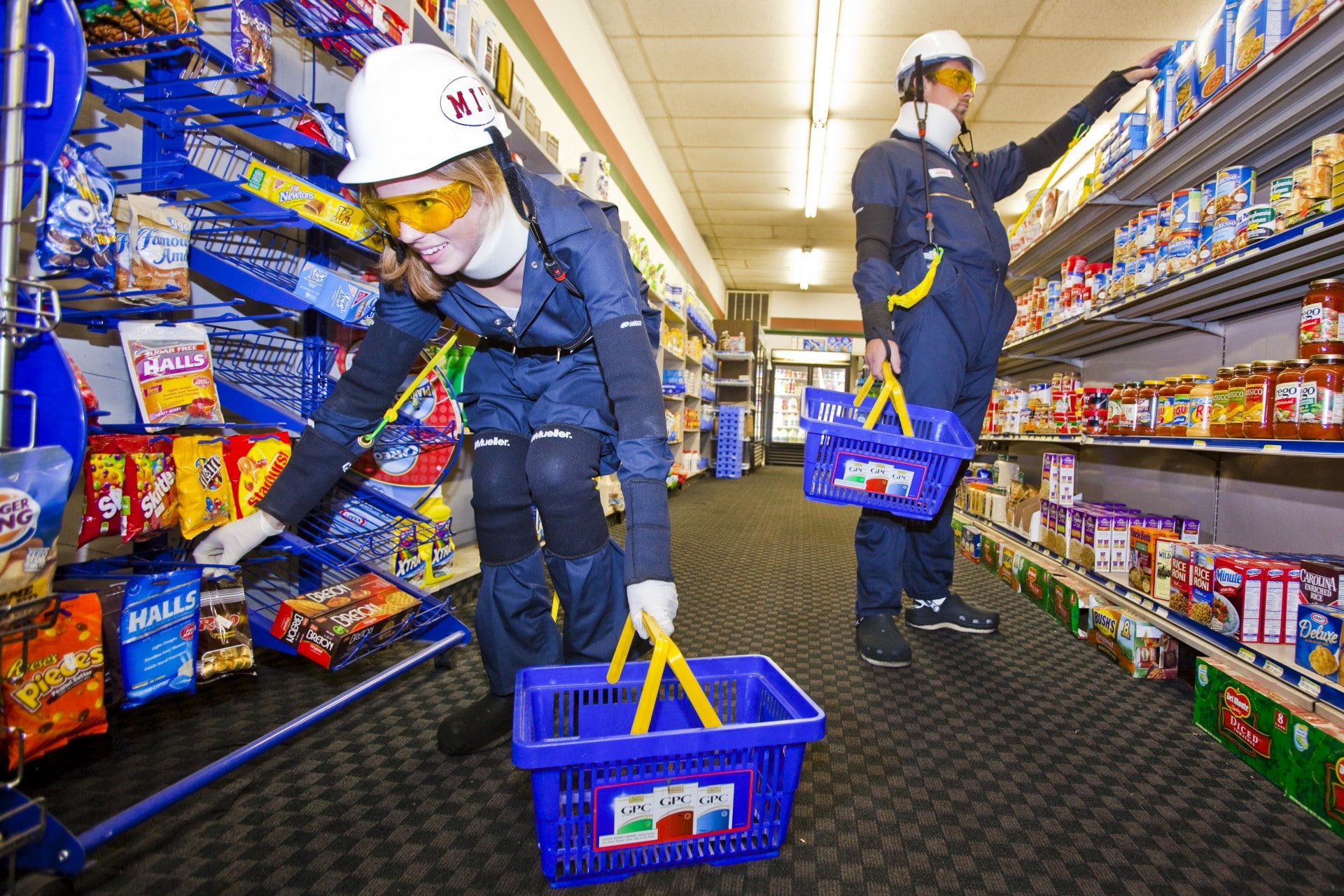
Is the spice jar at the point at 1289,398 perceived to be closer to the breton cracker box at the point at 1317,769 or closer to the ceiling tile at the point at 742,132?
the breton cracker box at the point at 1317,769

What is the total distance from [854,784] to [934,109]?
2.07m

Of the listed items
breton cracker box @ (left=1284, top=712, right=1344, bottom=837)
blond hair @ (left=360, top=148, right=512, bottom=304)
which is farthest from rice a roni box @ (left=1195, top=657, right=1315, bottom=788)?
blond hair @ (left=360, top=148, right=512, bottom=304)

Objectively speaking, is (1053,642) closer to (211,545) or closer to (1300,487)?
(1300,487)

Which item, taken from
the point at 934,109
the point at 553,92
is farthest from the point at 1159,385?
the point at 553,92

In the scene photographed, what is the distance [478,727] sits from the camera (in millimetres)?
1372

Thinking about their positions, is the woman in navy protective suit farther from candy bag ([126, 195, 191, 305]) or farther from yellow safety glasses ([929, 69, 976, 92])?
yellow safety glasses ([929, 69, 976, 92])

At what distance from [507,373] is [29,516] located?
2.75ft

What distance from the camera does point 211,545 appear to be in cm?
134

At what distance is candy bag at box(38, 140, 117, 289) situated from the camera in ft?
3.47

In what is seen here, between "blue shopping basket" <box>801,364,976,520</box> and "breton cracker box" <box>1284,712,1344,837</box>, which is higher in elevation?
"blue shopping basket" <box>801,364,976,520</box>

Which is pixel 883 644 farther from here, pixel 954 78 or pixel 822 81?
pixel 822 81

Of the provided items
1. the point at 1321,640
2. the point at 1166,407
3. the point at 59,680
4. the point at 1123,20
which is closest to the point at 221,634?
the point at 59,680

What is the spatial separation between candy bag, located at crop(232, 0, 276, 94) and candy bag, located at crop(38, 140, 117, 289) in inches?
16.1

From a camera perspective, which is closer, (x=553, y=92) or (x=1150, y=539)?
(x=1150, y=539)
